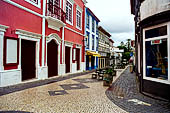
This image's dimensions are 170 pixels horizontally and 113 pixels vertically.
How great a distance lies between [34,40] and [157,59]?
7.65 m

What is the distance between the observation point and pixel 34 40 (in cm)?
944

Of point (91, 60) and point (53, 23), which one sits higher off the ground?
point (53, 23)

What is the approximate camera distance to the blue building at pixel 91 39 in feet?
64.3

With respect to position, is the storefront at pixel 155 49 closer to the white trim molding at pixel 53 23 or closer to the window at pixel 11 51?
the white trim molding at pixel 53 23

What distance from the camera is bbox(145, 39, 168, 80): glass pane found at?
5406mm

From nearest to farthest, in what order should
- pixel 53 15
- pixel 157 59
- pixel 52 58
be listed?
pixel 157 59, pixel 53 15, pixel 52 58

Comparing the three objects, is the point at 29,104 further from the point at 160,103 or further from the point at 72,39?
the point at 72,39

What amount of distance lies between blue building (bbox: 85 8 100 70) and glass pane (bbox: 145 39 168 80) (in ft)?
42.9

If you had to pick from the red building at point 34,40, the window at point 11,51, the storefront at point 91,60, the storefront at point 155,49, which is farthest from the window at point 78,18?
the storefront at point 155,49

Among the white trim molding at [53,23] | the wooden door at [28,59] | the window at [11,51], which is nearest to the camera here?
the window at [11,51]

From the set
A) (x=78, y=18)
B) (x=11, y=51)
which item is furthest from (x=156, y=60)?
(x=78, y=18)

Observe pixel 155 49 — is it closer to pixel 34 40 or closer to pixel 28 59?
pixel 34 40

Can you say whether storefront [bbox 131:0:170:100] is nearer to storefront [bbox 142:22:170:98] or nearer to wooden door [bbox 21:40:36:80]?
storefront [bbox 142:22:170:98]

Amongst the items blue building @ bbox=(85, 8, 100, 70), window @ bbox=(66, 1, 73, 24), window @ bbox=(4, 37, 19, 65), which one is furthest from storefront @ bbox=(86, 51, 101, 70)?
window @ bbox=(4, 37, 19, 65)
